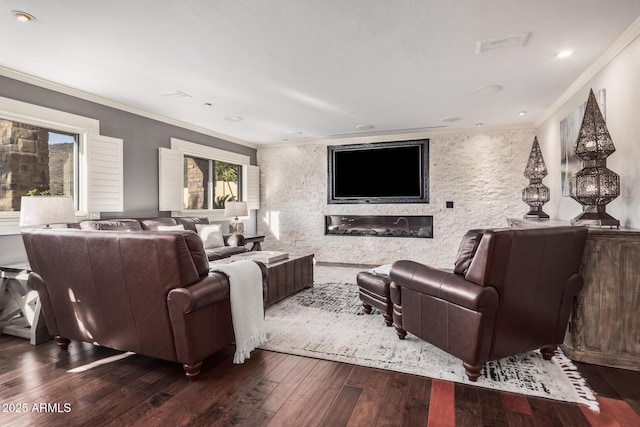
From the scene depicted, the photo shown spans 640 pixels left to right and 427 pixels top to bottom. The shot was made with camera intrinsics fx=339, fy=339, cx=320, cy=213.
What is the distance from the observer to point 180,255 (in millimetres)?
2025

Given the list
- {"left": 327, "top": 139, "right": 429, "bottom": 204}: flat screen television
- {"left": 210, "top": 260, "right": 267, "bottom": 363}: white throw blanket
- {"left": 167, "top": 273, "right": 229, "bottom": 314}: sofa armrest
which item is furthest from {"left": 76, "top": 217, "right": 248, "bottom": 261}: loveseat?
{"left": 327, "top": 139, "right": 429, "bottom": 204}: flat screen television

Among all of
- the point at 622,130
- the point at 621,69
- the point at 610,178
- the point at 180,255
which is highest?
the point at 621,69

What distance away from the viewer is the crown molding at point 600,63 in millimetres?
2654

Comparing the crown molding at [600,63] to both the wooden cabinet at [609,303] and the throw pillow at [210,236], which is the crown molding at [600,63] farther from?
the throw pillow at [210,236]

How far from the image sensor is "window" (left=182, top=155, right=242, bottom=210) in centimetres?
593

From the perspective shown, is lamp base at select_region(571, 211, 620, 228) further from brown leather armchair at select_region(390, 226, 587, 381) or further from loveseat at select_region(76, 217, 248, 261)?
loveseat at select_region(76, 217, 248, 261)

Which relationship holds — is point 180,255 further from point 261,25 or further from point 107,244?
point 261,25

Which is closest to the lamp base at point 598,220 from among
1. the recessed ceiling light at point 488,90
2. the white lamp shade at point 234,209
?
the recessed ceiling light at point 488,90

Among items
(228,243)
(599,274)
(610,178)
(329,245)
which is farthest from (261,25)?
(329,245)

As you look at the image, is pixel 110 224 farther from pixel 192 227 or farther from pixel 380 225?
pixel 380 225

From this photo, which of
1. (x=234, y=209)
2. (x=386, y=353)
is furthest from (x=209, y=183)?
(x=386, y=353)

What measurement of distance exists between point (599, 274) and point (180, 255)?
2.81 meters

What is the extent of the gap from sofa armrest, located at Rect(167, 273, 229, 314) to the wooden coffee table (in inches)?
50.6

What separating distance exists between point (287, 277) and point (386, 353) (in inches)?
70.4
